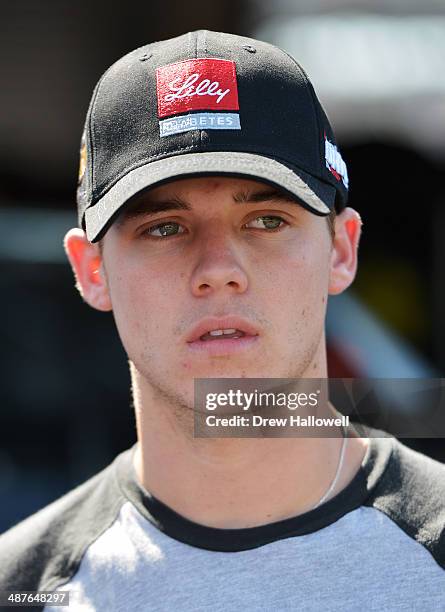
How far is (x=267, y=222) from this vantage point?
96.9 inches

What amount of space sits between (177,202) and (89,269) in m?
0.45

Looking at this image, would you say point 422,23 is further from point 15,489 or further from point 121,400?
point 15,489

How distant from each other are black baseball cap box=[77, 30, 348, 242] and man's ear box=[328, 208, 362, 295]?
0.38 ft

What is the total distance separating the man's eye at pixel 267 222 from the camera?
2.45m

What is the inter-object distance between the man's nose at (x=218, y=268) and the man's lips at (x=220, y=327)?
67 mm

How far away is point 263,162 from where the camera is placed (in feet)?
7.87

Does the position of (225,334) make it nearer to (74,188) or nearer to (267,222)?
(267,222)

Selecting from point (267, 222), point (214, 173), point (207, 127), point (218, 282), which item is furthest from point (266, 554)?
point (207, 127)

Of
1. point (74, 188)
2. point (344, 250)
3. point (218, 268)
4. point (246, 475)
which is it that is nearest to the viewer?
point (218, 268)

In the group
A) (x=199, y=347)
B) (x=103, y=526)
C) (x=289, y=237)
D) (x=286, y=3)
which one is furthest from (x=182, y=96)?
(x=286, y=3)

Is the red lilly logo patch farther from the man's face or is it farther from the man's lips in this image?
the man's lips

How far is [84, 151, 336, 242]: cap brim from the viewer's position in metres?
2.35

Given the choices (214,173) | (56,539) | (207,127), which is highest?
(207,127)

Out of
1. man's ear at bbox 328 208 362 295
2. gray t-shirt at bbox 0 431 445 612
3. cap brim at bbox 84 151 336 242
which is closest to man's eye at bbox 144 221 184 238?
cap brim at bbox 84 151 336 242
